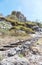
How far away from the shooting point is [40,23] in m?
61.1

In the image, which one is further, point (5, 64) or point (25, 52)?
point (25, 52)

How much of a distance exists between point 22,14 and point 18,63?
6185 centimetres

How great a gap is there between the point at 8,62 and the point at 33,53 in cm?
662

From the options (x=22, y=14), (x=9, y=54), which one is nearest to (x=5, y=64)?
(x=9, y=54)


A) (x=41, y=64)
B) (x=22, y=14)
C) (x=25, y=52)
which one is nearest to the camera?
(x=41, y=64)

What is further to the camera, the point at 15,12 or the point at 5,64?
the point at 15,12

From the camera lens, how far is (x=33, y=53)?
685 inches

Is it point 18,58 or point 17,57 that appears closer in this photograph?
point 18,58

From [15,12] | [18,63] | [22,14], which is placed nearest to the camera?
[18,63]

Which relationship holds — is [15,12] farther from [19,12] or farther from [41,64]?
[41,64]

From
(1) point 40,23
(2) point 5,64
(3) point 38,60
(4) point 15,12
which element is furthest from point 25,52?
(4) point 15,12

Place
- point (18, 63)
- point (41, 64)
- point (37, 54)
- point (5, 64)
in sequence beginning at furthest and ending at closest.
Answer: point (37, 54)
point (41, 64)
point (18, 63)
point (5, 64)

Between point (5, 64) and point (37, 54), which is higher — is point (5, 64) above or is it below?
above

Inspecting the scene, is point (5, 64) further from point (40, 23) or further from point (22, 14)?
point (22, 14)
